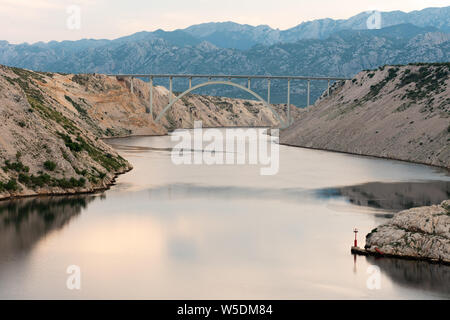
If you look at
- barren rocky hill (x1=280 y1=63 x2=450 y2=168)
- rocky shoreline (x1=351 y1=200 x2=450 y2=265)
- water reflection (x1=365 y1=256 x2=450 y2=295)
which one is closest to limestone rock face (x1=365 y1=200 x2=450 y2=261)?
rocky shoreline (x1=351 y1=200 x2=450 y2=265)

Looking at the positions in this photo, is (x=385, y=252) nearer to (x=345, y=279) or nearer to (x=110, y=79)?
(x=345, y=279)

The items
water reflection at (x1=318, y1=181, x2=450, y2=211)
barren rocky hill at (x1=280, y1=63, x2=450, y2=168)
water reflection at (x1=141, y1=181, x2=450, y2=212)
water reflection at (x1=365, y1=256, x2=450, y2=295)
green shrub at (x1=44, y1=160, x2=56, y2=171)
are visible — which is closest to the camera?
water reflection at (x1=365, y1=256, x2=450, y2=295)

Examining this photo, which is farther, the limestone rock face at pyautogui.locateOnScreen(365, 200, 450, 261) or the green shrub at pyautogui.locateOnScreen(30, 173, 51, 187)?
the green shrub at pyautogui.locateOnScreen(30, 173, 51, 187)

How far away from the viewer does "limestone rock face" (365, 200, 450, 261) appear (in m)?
33.2

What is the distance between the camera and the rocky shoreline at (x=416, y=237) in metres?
33.1

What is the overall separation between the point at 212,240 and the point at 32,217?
1324 centimetres

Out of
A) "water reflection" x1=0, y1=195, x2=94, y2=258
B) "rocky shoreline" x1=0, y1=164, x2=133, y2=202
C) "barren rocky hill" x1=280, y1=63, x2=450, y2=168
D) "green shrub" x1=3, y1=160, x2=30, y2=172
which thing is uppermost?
"barren rocky hill" x1=280, y1=63, x2=450, y2=168

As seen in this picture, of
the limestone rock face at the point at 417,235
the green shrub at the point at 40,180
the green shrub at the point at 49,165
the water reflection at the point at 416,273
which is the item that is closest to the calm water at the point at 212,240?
the water reflection at the point at 416,273

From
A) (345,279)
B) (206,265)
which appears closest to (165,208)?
(206,265)

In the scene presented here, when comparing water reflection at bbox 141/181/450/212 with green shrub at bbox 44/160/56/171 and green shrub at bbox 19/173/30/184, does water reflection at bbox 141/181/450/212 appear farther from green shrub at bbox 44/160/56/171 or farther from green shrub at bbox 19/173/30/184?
green shrub at bbox 19/173/30/184

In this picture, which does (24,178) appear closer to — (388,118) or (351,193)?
(351,193)

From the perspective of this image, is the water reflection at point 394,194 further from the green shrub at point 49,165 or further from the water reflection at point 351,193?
the green shrub at point 49,165

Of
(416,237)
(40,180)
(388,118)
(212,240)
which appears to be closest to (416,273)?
(416,237)

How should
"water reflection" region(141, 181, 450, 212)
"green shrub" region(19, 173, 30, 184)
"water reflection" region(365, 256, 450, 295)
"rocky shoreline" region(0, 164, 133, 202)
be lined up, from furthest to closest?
1. "water reflection" region(141, 181, 450, 212)
2. "green shrub" region(19, 173, 30, 184)
3. "rocky shoreline" region(0, 164, 133, 202)
4. "water reflection" region(365, 256, 450, 295)
